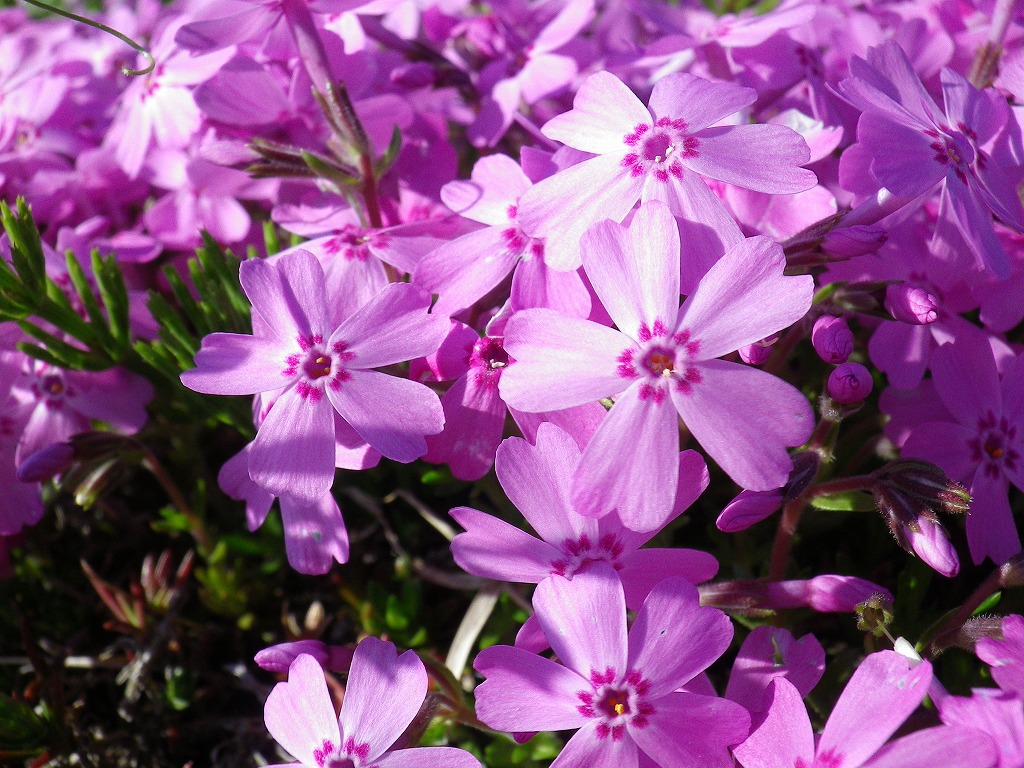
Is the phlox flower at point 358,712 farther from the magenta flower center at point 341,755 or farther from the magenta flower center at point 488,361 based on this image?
the magenta flower center at point 488,361

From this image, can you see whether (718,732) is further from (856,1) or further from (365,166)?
(856,1)

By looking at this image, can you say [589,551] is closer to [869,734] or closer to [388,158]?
[869,734]

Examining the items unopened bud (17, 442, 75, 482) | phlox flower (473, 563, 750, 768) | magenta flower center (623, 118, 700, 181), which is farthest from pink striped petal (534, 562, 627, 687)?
unopened bud (17, 442, 75, 482)

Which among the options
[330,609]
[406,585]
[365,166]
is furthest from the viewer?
[330,609]

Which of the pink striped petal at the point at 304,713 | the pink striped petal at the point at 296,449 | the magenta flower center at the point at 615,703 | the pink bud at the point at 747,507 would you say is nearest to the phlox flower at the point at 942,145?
the pink bud at the point at 747,507

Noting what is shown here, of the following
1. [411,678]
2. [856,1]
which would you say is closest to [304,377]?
[411,678]
